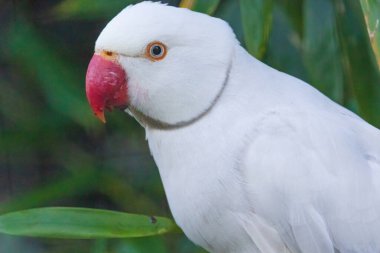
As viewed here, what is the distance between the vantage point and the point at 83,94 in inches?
75.5

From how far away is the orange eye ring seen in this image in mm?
1267

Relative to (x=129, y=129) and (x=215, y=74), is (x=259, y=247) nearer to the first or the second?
(x=215, y=74)

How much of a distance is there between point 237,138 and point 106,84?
0.20 m

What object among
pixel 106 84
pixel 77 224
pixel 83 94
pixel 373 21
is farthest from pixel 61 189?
pixel 373 21

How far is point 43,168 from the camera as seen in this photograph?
2225 mm

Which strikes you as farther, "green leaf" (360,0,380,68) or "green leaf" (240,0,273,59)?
"green leaf" (240,0,273,59)

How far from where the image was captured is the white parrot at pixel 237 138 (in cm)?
126

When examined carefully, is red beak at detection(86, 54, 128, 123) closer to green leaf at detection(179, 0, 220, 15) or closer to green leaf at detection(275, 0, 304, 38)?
green leaf at detection(179, 0, 220, 15)

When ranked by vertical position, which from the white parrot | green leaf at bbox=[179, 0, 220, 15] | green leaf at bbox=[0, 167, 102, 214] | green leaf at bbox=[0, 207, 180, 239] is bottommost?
green leaf at bbox=[0, 167, 102, 214]

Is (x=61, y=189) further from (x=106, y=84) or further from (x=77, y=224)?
(x=106, y=84)

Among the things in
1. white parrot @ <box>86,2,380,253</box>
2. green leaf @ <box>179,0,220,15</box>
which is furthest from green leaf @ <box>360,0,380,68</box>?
green leaf @ <box>179,0,220,15</box>

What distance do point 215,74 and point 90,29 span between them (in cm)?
80

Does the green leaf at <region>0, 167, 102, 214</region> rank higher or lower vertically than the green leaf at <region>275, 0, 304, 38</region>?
lower

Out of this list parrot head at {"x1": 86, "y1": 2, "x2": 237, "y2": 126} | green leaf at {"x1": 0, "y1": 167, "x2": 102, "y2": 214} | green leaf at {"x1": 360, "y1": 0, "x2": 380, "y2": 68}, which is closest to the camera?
parrot head at {"x1": 86, "y1": 2, "x2": 237, "y2": 126}
